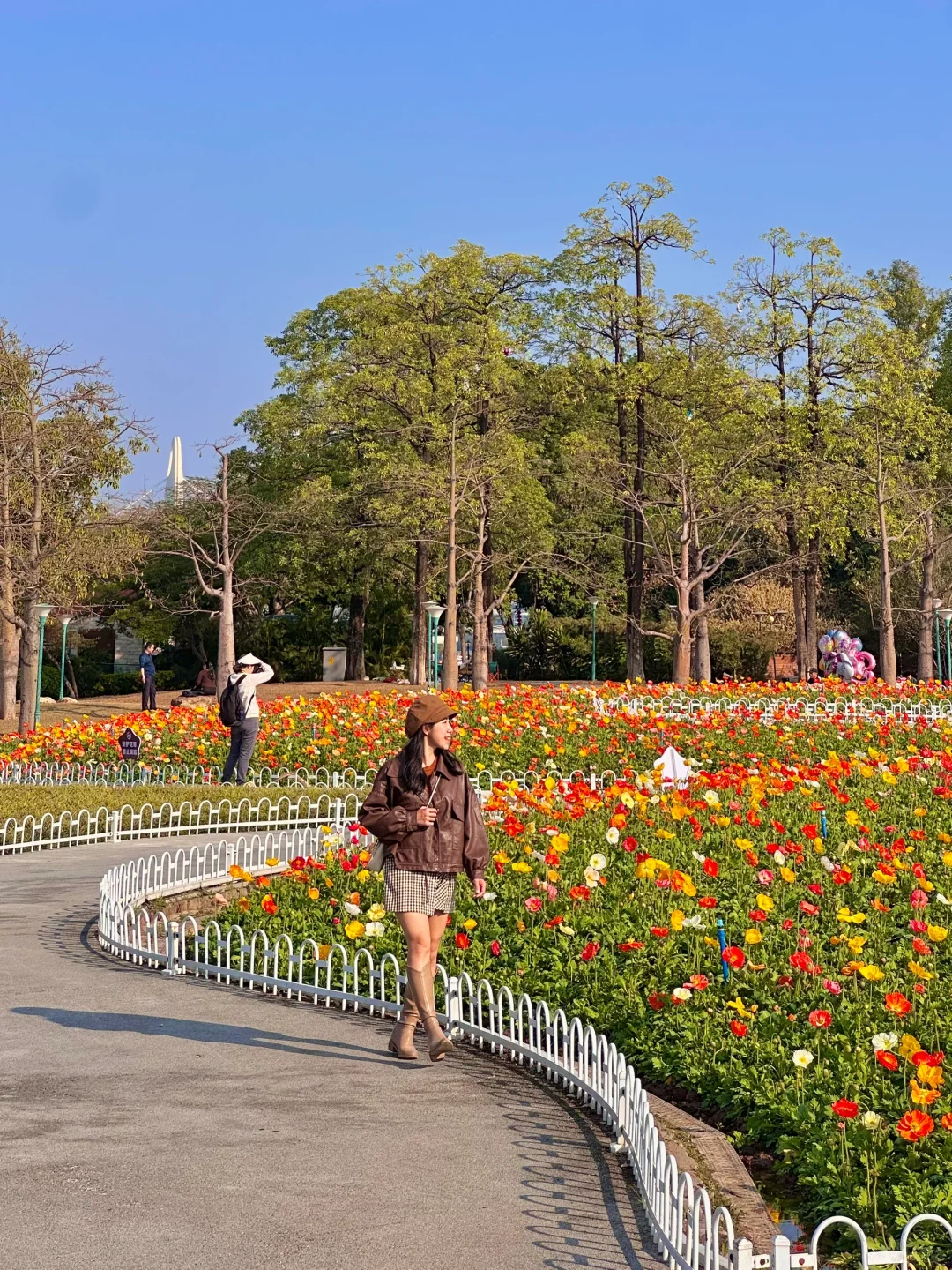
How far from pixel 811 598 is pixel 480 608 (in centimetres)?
854

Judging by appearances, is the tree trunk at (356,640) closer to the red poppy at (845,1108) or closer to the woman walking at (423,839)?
the woman walking at (423,839)

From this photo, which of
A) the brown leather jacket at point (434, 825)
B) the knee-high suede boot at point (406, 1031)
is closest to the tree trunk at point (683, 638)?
the brown leather jacket at point (434, 825)

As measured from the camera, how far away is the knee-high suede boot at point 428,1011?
21.7ft

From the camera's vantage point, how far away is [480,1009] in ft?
22.1

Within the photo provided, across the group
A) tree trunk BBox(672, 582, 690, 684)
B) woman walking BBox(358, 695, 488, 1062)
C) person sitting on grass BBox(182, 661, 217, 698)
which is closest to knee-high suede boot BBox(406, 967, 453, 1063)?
woman walking BBox(358, 695, 488, 1062)

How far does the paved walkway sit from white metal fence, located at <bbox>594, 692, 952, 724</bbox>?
39.4 feet

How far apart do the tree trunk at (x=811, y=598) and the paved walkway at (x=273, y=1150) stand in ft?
102

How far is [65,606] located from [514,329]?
15.1m

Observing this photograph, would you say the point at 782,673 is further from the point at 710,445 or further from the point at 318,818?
the point at 318,818

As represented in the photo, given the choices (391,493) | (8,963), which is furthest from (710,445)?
(8,963)

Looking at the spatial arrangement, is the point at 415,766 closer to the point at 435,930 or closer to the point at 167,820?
the point at 435,930

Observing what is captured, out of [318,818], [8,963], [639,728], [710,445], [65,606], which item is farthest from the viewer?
[710,445]

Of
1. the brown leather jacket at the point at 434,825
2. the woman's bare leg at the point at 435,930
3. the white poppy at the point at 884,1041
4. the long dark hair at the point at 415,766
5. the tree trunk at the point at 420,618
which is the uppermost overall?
the tree trunk at the point at 420,618

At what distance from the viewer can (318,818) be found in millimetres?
14781
